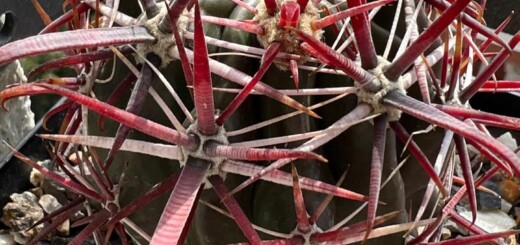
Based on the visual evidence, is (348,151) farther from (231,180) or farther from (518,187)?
(518,187)

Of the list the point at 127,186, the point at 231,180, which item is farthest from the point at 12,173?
the point at 231,180

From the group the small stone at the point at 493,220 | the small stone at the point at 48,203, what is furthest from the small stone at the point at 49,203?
the small stone at the point at 493,220

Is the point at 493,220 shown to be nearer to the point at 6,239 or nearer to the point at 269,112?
the point at 269,112

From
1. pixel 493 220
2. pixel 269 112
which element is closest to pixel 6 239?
pixel 269 112

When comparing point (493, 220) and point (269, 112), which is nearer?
point (269, 112)

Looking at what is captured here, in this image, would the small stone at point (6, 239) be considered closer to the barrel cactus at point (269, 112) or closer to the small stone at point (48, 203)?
the small stone at point (48, 203)

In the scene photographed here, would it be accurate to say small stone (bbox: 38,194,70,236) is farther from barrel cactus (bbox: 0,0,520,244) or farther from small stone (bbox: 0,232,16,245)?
barrel cactus (bbox: 0,0,520,244)

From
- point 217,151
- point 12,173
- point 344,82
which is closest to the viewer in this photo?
point 217,151

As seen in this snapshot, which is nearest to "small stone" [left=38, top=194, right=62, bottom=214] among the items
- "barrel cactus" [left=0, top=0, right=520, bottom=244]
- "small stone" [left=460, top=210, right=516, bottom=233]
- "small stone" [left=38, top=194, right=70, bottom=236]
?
"small stone" [left=38, top=194, right=70, bottom=236]
